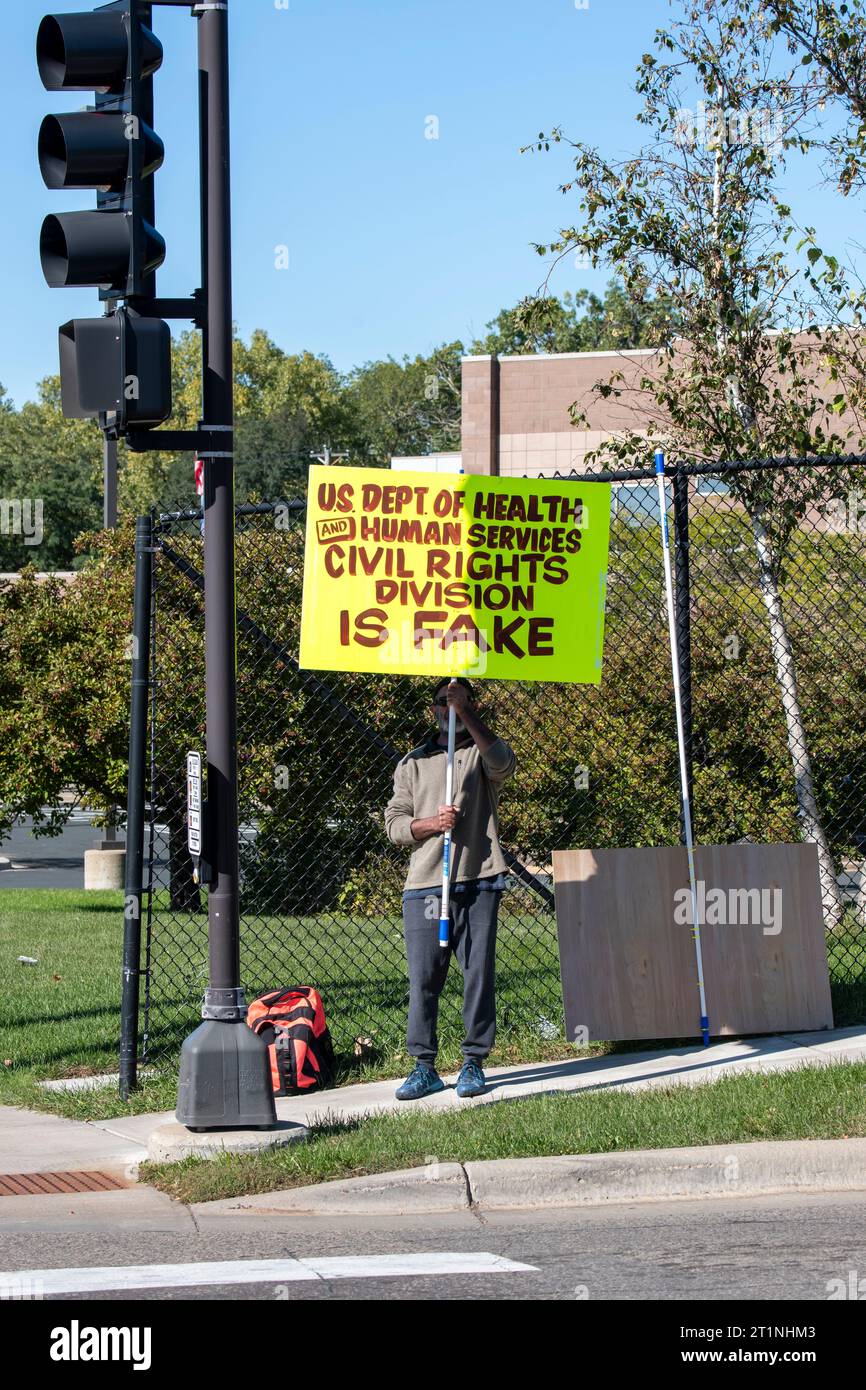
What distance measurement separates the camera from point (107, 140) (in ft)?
19.2

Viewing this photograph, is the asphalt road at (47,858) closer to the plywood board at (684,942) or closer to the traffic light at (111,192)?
the plywood board at (684,942)

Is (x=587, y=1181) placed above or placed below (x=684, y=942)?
below

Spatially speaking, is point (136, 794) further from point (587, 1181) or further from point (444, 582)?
point (587, 1181)

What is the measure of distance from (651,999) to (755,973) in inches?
23.1

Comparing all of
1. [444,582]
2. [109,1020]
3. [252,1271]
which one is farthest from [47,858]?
[252,1271]

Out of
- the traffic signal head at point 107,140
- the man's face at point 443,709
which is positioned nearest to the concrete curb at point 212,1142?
the man's face at point 443,709

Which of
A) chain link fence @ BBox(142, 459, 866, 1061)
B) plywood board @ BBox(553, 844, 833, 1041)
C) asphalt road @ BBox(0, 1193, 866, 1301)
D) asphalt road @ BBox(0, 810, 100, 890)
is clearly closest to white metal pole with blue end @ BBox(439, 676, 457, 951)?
plywood board @ BBox(553, 844, 833, 1041)

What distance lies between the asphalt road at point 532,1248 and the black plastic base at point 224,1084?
0.53 m

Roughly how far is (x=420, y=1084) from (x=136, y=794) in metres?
1.91

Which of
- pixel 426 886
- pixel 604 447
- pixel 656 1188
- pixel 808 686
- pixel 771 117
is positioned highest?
pixel 771 117

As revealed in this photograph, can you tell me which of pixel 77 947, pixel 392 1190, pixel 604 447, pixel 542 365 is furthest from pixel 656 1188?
pixel 542 365

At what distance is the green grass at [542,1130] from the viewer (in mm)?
5809

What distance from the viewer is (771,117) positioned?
11906 millimetres
